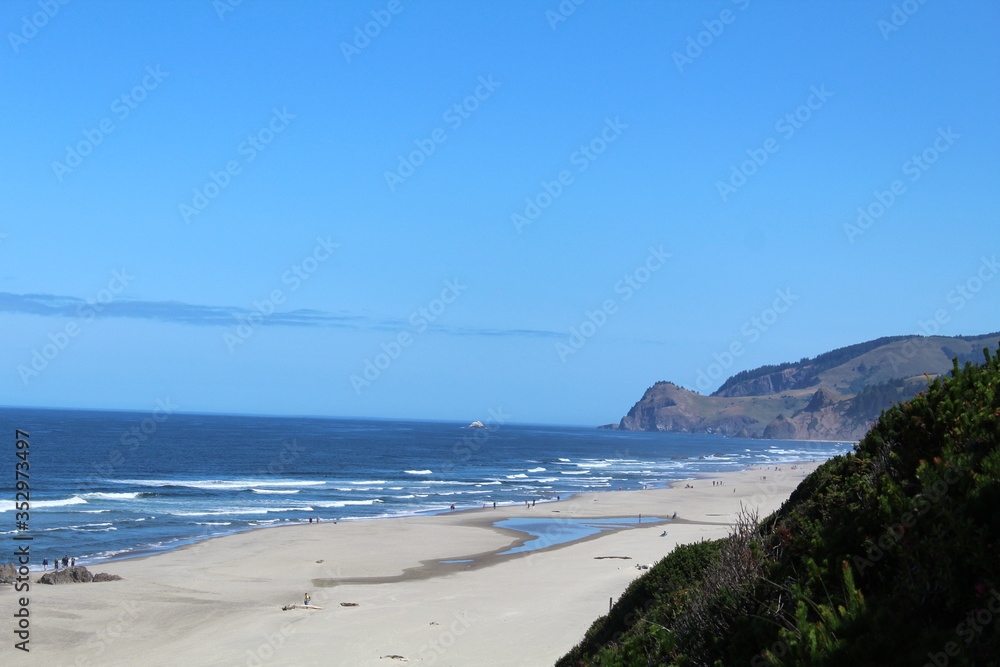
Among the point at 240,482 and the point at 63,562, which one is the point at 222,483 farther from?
the point at 63,562

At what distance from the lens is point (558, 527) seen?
44250mm

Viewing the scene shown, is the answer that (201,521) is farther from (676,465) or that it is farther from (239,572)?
(676,465)

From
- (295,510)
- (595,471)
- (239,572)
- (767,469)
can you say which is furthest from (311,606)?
(767,469)

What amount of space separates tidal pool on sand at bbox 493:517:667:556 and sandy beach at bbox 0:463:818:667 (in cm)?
97

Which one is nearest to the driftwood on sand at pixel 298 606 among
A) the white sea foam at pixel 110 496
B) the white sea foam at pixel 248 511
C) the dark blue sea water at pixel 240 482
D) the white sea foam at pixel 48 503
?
the dark blue sea water at pixel 240 482

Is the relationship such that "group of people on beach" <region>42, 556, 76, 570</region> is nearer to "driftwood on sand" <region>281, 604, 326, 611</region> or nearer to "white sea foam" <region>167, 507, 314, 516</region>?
"driftwood on sand" <region>281, 604, 326, 611</region>

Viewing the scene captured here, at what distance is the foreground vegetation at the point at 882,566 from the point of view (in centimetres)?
576

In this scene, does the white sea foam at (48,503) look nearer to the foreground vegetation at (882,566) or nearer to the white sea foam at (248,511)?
the white sea foam at (248,511)

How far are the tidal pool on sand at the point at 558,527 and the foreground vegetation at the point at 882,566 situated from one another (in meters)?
29.1

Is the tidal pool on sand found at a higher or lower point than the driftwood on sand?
lower

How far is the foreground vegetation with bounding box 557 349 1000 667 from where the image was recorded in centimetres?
576

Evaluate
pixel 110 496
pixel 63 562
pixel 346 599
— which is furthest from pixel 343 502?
pixel 346 599

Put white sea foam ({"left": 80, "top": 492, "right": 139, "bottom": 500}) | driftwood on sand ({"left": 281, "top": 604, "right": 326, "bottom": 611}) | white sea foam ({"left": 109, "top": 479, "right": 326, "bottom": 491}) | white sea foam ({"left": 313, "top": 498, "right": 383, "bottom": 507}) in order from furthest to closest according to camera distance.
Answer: white sea foam ({"left": 109, "top": 479, "right": 326, "bottom": 491}), white sea foam ({"left": 313, "top": 498, "right": 383, "bottom": 507}), white sea foam ({"left": 80, "top": 492, "right": 139, "bottom": 500}), driftwood on sand ({"left": 281, "top": 604, "right": 326, "bottom": 611})

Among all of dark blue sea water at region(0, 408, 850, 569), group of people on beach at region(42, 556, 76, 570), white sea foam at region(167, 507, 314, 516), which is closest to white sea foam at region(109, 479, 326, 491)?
dark blue sea water at region(0, 408, 850, 569)
